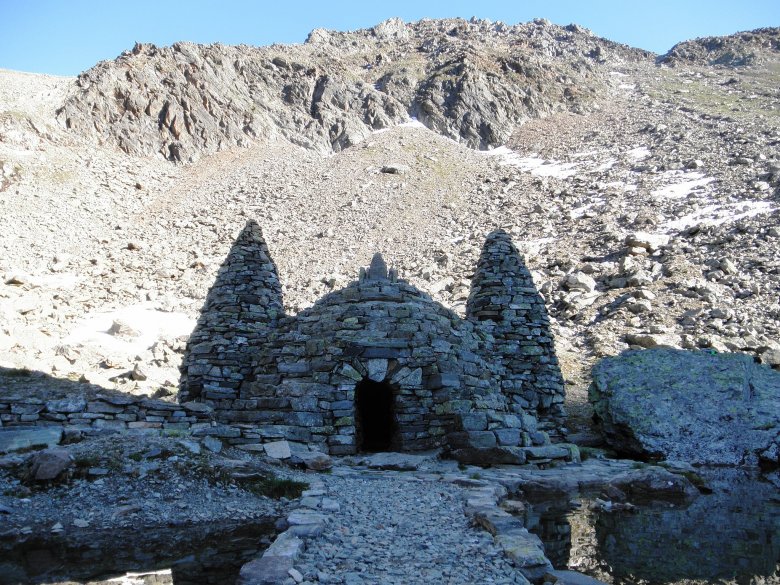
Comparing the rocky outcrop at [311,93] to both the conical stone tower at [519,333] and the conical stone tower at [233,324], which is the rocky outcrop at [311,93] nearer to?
the conical stone tower at [233,324]

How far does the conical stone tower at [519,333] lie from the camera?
48.9 ft

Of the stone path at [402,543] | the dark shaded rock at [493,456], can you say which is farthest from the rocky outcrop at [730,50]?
the stone path at [402,543]

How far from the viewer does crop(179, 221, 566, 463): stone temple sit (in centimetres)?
1199

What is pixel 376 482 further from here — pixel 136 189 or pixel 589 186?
pixel 136 189

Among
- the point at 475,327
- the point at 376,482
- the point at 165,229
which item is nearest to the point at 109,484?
the point at 376,482

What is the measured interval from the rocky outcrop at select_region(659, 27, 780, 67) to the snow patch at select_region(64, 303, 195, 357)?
296 feet

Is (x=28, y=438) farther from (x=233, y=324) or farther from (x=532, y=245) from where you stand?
(x=532, y=245)

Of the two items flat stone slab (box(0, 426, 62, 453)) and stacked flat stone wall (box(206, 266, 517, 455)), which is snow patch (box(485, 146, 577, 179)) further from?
flat stone slab (box(0, 426, 62, 453))

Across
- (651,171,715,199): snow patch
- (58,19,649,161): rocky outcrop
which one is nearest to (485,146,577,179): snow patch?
(58,19,649,161): rocky outcrop

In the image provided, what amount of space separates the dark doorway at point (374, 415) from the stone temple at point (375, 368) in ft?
0.10

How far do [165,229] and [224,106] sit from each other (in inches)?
855

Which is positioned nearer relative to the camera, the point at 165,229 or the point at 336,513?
the point at 336,513

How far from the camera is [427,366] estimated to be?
41.2 ft

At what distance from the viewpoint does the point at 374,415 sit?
15047 mm
